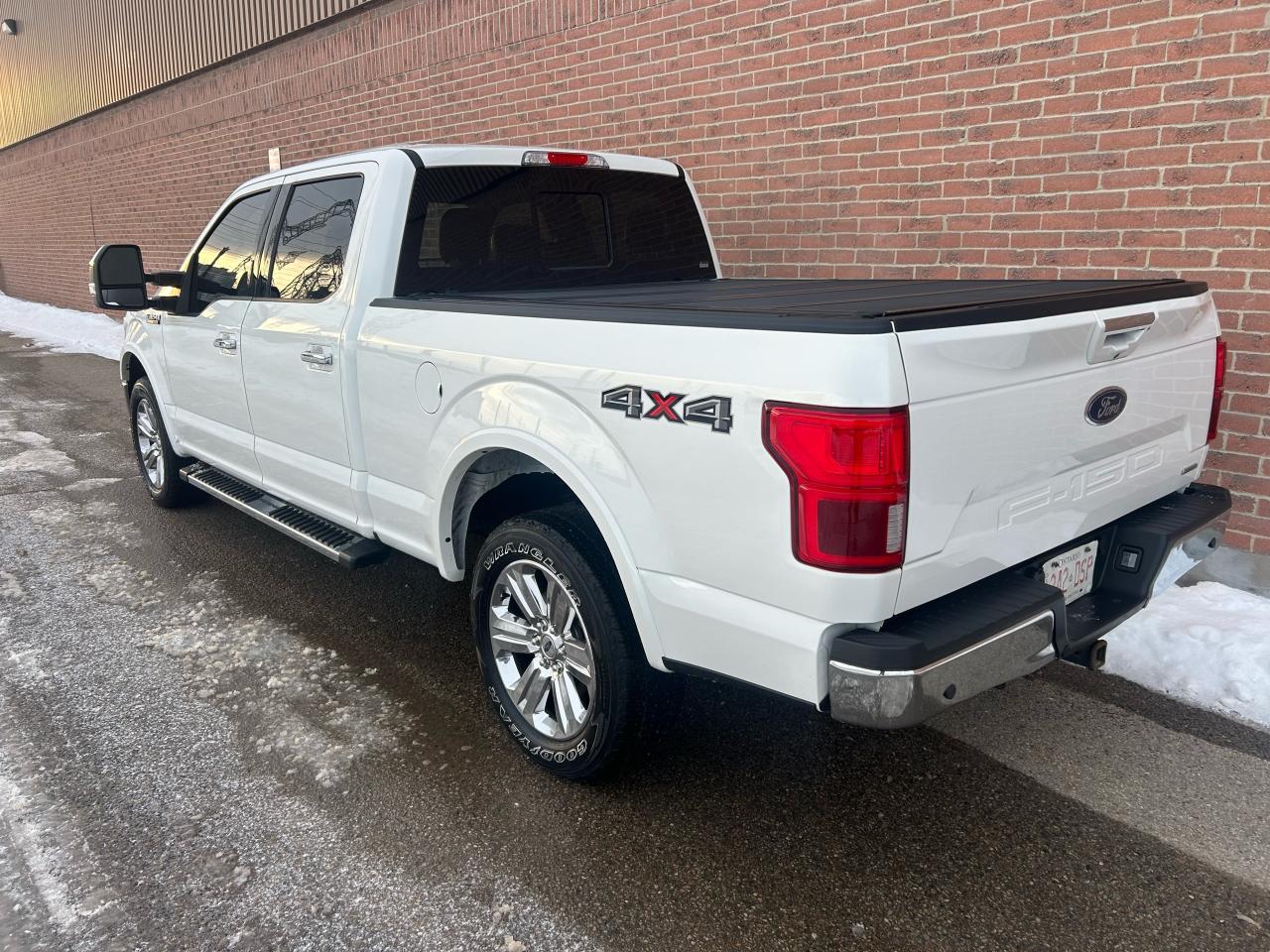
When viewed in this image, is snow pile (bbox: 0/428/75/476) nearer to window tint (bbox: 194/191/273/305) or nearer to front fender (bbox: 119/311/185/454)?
front fender (bbox: 119/311/185/454)

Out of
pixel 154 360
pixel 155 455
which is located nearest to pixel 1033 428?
pixel 154 360

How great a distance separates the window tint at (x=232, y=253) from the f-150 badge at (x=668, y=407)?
2.71 m

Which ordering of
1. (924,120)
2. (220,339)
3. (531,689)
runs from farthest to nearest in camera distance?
(924,120), (220,339), (531,689)

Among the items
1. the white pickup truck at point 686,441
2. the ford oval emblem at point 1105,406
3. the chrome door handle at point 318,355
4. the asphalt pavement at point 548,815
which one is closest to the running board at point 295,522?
the white pickup truck at point 686,441

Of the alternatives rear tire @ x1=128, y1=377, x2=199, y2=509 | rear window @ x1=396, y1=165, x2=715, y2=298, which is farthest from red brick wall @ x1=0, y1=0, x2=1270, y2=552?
rear tire @ x1=128, y1=377, x2=199, y2=509

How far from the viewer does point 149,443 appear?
6.26m

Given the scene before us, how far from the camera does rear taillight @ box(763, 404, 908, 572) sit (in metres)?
2.11

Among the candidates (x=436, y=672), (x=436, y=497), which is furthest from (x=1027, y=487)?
(x=436, y=672)

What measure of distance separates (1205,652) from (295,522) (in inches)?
154

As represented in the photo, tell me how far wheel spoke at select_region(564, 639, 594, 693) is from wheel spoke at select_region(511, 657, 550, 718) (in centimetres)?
15

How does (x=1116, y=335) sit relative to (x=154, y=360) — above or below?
above

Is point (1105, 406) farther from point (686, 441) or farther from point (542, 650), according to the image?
point (542, 650)

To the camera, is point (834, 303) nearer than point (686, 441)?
No

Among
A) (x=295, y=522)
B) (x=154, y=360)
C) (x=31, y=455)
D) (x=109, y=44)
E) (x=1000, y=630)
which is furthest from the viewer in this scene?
(x=109, y=44)
